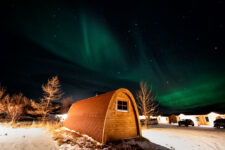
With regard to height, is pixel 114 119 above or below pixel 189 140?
above

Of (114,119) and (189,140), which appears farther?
(189,140)

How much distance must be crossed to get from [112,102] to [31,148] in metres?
6.30

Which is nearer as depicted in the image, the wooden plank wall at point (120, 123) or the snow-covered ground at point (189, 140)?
the snow-covered ground at point (189, 140)

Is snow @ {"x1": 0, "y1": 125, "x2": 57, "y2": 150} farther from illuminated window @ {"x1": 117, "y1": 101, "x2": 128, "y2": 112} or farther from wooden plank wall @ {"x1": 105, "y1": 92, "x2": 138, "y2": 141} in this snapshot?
illuminated window @ {"x1": 117, "y1": 101, "x2": 128, "y2": 112}

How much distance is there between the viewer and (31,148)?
21.3 feet

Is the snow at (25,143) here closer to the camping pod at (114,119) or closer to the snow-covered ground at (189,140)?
the camping pod at (114,119)

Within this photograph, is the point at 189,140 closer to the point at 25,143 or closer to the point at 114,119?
the point at 114,119

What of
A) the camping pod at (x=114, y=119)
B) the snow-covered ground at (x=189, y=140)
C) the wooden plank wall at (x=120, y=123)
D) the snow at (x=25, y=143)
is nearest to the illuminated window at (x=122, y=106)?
the camping pod at (x=114, y=119)

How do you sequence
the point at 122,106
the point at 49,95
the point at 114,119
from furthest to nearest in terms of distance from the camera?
1. the point at 49,95
2. the point at 122,106
3. the point at 114,119

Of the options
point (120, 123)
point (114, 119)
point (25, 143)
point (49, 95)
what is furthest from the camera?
point (49, 95)

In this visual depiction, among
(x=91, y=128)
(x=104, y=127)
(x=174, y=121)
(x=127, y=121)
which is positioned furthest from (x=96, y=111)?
(x=174, y=121)

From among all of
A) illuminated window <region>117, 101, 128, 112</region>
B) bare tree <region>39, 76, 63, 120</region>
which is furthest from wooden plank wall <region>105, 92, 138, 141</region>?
bare tree <region>39, 76, 63, 120</region>

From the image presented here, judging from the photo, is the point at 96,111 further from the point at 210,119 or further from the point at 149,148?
the point at 210,119

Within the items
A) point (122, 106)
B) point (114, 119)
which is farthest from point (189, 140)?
point (114, 119)
